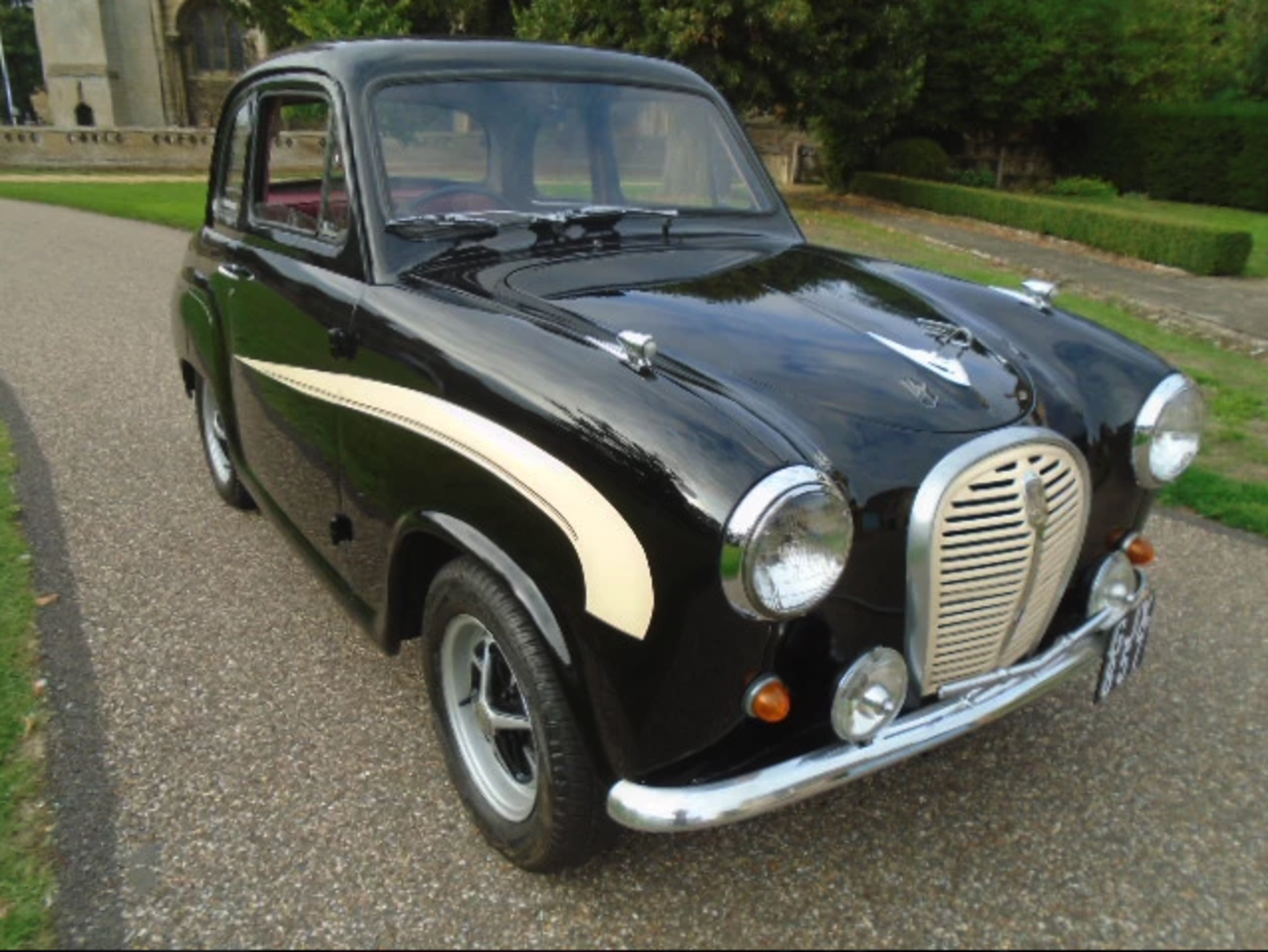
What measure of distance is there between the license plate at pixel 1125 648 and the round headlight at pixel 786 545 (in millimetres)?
1034

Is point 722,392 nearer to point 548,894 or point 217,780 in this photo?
point 548,894

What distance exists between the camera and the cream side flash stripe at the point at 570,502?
196 cm

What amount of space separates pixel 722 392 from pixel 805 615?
51 centimetres

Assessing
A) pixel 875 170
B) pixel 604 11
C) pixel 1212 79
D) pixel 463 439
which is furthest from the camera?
pixel 1212 79

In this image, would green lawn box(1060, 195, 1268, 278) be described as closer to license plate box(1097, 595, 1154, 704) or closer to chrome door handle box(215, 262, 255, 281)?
license plate box(1097, 595, 1154, 704)

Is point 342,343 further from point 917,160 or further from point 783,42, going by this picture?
point 917,160

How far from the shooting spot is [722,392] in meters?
2.16

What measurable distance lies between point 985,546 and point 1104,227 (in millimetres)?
13248

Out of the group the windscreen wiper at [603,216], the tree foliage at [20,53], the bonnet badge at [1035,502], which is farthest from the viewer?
the tree foliage at [20,53]

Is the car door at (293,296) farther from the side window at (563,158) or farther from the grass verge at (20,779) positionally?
the grass verge at (20,779)

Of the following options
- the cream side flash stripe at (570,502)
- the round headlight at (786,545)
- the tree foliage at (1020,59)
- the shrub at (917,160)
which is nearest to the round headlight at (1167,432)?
Result: the round headlight at (786,545)

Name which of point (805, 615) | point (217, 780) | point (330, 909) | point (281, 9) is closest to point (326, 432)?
point (217, 780)

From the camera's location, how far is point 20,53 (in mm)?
59781

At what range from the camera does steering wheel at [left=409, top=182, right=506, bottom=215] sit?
9.81 ft
